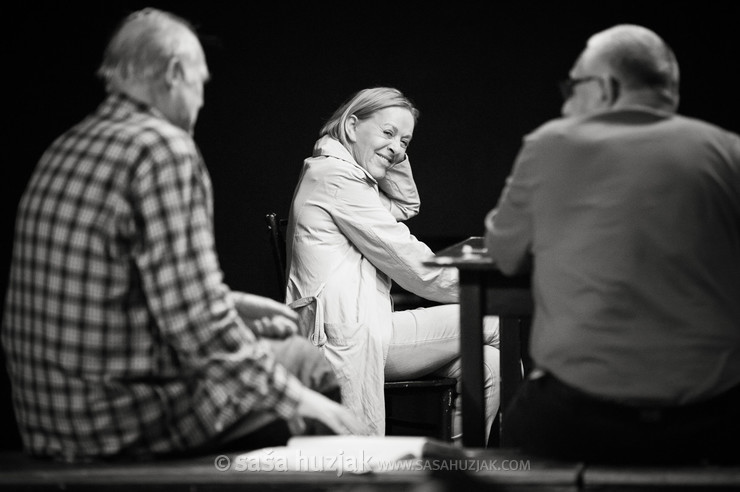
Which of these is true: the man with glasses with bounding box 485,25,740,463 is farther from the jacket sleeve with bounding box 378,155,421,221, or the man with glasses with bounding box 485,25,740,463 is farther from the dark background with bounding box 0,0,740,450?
the dark background with bounding box 0,0,740,450

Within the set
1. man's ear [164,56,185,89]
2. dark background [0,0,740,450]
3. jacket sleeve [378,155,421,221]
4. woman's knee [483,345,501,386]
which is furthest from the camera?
dark background [0,0,740,450]

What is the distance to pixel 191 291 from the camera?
1895 millimetres

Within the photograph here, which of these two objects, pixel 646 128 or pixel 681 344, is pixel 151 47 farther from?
pixel 681 344

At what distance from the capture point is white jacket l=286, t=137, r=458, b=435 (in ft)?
10.9

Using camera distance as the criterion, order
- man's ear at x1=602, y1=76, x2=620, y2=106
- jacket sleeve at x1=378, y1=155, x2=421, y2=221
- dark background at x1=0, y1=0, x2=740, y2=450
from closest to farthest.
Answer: man's ear at x1=602, y1=76, x2=620, y2=106 < jacket sleeve at x1=378, y1=155, x2=421, y2=221 < dark background at x1=0, y1=0, x2=740, y2=450

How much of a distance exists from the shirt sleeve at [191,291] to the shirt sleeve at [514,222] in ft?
1.79

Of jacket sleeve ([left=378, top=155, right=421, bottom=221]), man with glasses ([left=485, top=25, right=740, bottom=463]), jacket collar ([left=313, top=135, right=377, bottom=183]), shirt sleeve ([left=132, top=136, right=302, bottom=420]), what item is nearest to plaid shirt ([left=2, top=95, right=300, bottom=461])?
shirt sleeve ([left=132, top=136, right=302, bottom=420])

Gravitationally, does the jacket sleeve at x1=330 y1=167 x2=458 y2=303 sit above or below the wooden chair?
above

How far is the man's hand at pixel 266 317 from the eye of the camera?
7.68ft

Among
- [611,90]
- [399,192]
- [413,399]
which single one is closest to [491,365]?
[399,192]

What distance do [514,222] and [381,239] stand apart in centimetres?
127

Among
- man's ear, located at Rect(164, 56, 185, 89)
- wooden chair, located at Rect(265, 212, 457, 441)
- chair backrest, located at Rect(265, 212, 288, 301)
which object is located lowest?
wooden chair, located at Rect(265, 212, 457, 441)

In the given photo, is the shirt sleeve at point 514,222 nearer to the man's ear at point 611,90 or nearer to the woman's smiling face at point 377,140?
the man's ear at point 611,90

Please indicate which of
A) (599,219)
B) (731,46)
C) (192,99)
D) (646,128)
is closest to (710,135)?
(646,128)
